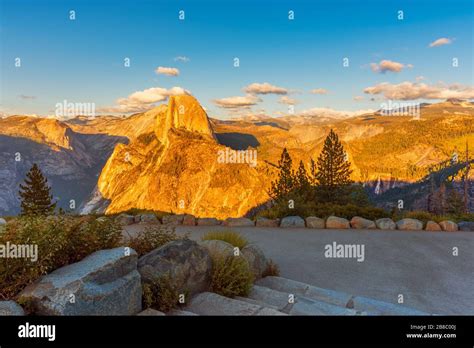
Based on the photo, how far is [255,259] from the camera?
797 centimetres

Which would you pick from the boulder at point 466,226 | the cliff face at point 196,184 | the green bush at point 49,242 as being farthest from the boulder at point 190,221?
the cliff face at point 196,184

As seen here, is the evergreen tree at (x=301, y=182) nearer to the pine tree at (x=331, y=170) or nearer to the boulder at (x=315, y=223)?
the pine tree at (x=331, y=170)

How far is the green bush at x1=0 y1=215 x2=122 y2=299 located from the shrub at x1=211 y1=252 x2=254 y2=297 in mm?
1863

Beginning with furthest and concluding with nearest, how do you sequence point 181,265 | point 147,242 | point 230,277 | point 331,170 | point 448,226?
point 331,170 < point 448,226 < point 147,242 < point 230,277 < point 181,265

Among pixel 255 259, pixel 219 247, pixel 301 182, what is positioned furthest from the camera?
pixel 301 182

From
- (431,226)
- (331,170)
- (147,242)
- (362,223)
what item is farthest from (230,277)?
(331,170)

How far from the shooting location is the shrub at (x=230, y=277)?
6.51 metres

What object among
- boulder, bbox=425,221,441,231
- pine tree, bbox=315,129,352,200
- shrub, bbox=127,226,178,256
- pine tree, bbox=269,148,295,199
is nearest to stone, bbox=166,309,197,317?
shrub, bbox=127,226,178,256

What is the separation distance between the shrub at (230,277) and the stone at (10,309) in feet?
10.1

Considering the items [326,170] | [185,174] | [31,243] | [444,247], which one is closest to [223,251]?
[31,243]

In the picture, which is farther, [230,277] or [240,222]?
[240,222]

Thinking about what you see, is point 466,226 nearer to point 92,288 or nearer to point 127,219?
point 127,219

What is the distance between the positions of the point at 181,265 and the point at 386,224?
9939mm

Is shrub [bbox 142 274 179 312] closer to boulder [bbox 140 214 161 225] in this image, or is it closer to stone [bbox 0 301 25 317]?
stone [bbox 0 301 25 317]
